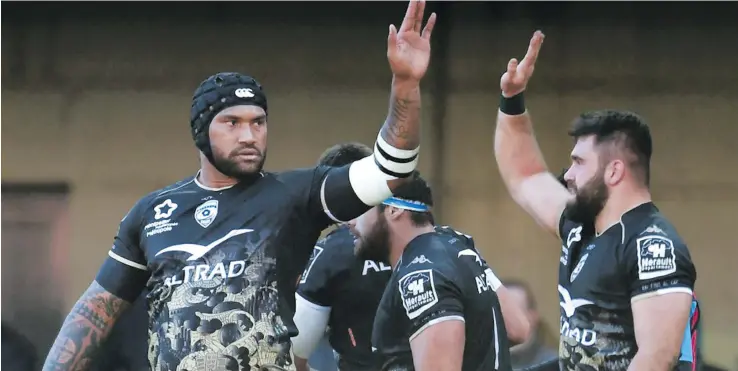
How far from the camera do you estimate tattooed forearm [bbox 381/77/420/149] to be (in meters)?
3.27

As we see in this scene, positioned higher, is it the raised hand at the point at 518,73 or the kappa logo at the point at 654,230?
the raised hand at the point at 518,73

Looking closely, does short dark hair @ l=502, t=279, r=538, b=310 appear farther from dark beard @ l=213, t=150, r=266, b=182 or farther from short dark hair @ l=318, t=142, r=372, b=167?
dark beard @ l=213, t=150, r=266, b=182

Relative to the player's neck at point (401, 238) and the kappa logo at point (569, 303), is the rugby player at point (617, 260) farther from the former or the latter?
the player's neck at point (401, 238)

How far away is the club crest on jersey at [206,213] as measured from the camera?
11.7ft

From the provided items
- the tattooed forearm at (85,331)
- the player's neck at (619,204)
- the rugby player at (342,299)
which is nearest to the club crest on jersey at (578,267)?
the player's neck at (619,204)

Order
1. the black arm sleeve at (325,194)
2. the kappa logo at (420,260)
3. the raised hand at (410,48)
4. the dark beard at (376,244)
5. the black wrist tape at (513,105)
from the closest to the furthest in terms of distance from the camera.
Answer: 1. the raised hand at (410,48)
2. the black arm sleeve at (325,194)
3. the kappa logo at (420,260)
4. the black wrist tape at (513,105)
5. the dark beard at (376,244)

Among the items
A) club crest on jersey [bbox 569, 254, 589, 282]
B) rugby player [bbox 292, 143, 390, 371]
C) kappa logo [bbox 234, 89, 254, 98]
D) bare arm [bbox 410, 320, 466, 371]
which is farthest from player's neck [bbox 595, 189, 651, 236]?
kappa logo [bbox 234, 89, 254, 98]

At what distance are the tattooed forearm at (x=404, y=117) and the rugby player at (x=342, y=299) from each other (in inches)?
64.8

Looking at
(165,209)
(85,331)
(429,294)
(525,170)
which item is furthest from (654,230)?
(85,331)

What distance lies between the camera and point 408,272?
426cm

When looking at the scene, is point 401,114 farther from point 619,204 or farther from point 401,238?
point 401,238

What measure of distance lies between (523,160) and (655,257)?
102 centimetres

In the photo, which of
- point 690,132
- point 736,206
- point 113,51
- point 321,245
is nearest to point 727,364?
point 736,206

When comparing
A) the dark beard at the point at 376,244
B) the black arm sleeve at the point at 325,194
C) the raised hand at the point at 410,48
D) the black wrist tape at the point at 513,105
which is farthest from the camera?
the dark beard at the point at 376,244
